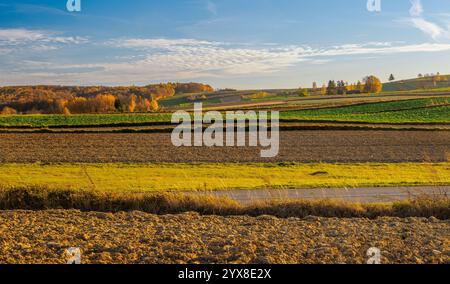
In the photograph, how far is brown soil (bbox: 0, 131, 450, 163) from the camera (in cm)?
3822

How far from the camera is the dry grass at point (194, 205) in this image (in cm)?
1429

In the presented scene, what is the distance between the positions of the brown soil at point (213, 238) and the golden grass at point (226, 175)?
31.5 ft

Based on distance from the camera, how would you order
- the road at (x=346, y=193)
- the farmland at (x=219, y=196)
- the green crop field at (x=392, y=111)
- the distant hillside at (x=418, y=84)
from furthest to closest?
the distant hillside at (x=418, y=84) → the green crop field at (x=392, y=111) → the road at (x=346, y=193) → the farmland at (x=219, y=196)

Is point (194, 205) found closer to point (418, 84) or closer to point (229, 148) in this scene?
point (229, 148)

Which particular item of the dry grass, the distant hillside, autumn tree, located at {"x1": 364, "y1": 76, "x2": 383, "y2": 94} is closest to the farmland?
the dry grass

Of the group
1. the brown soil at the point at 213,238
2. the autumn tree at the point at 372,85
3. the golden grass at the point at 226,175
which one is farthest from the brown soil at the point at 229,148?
the autumn tree at the point at 372,85

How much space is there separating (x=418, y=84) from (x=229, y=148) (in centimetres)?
14488

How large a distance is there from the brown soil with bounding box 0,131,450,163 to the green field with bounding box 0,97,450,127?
12118 mm

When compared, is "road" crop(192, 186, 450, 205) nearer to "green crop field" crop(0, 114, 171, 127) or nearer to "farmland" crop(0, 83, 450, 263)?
"farmland" crop(0, 83, 450, 263)

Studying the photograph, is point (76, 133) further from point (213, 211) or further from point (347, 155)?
point (213, 211)

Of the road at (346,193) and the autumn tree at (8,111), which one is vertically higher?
the autumn tree at (8,111)

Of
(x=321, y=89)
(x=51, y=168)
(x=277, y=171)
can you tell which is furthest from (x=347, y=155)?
(x=321, y=89)

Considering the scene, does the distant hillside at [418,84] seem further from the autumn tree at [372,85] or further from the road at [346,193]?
the road at [346,193]

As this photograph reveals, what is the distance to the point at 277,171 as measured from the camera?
105 ft
